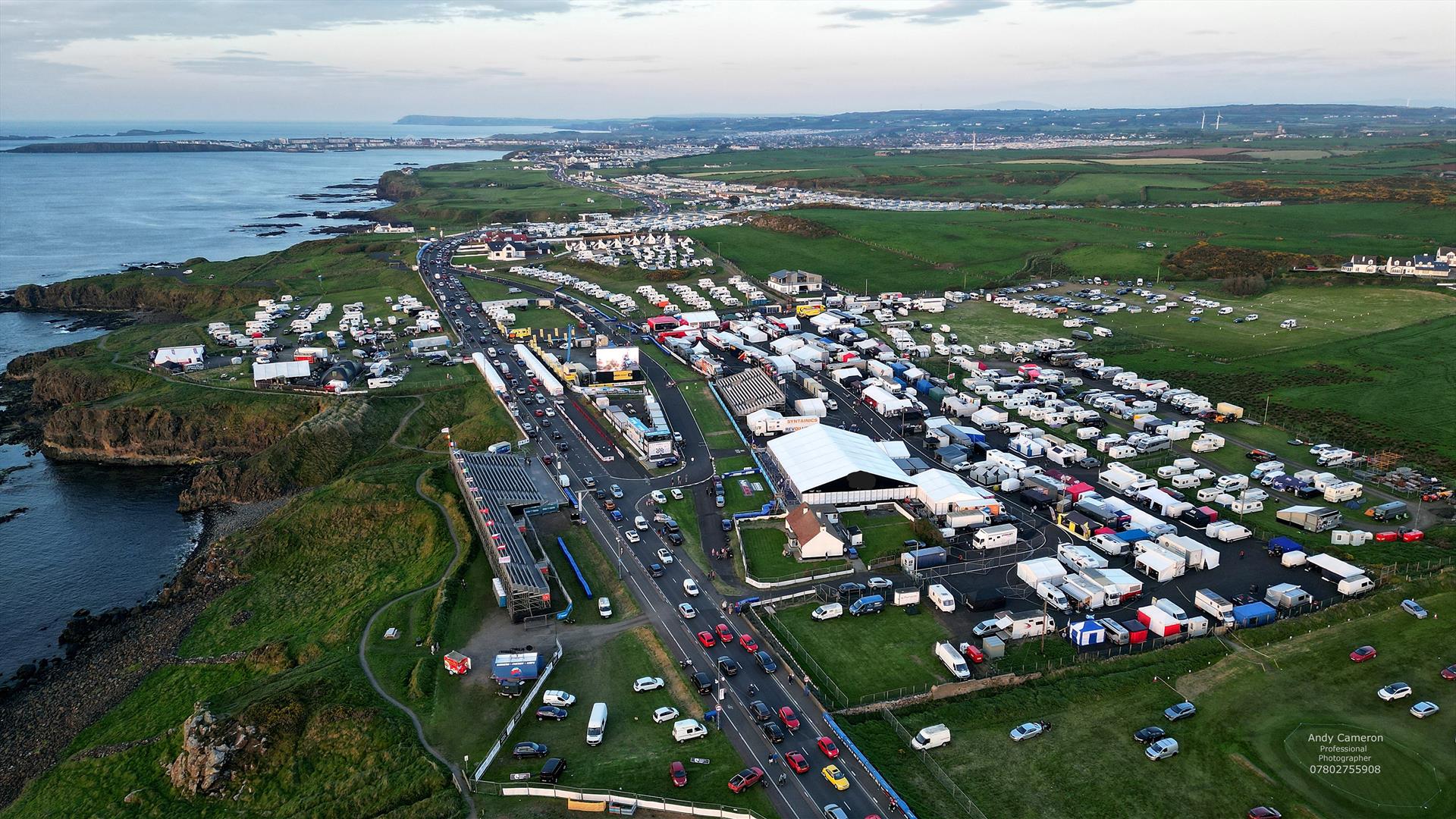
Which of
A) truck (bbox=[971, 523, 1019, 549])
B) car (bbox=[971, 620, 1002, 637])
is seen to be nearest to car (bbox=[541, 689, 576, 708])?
car (bbox=[971, 620, 1002, 637])

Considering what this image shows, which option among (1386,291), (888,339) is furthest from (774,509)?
(1386,291)

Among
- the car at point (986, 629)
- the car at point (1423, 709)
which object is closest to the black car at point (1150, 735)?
the car at point (986, 629)

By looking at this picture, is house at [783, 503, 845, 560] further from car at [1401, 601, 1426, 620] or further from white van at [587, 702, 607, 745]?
car at [1401, 601, 1426, 620]

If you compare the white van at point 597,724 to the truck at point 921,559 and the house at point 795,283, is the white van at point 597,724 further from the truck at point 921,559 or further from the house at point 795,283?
the house at point 795,283

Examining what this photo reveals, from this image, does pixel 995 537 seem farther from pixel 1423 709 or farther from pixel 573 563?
pixel 573 563

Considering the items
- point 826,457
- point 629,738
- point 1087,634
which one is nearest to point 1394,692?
A: point 1087,634
